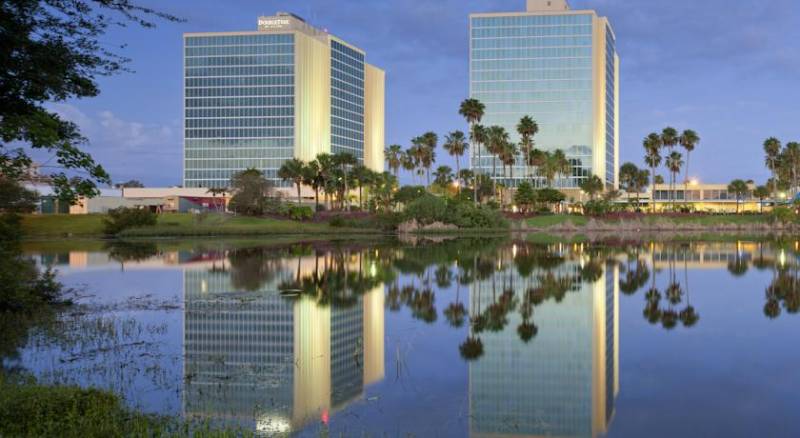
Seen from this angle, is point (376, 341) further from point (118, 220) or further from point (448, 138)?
point (448, 138)

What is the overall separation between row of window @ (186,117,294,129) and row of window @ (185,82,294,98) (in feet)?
20.7

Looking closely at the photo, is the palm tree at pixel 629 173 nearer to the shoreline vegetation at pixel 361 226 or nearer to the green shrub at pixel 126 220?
the shoreline vegetation at pixel 361 226

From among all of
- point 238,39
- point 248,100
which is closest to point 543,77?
point 248,100

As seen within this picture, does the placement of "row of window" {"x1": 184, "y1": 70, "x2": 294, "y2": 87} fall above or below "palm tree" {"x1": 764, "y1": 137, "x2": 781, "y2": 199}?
above

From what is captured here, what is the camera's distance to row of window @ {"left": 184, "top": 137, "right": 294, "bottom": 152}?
178875 mm

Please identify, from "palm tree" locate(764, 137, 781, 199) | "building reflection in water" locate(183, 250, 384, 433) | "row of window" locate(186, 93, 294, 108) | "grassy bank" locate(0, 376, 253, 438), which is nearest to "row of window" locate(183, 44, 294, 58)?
"row of window" locate(186, 93, 294, 108)

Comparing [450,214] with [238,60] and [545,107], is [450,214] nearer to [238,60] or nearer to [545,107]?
[545,107]

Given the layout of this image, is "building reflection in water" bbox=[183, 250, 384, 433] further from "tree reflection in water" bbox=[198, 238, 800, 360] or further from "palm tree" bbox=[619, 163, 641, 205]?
"palm tree" bbox=[619, 163, 641, 205]

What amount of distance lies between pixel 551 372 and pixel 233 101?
17311cm

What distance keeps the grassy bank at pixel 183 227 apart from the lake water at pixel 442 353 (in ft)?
198

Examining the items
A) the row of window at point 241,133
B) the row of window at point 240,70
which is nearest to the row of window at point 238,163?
the row of window at point 241,133

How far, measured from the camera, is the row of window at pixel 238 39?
179 metres

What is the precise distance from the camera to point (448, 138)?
13725cm

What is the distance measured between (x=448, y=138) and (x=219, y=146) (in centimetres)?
7079
